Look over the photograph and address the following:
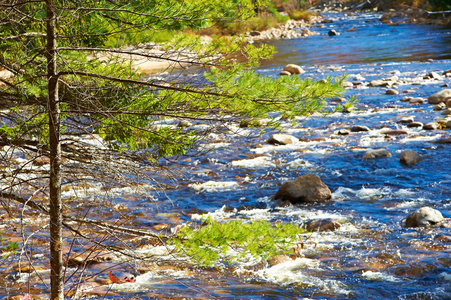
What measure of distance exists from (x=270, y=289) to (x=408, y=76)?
16632 mm

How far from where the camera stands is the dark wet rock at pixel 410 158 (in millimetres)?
10016

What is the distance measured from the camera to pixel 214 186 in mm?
9438

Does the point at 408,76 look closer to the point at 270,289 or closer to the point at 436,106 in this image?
the point at 436,106

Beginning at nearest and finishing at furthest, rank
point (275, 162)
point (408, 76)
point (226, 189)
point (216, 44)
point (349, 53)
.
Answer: point (216, 44) → point (226, 189) → point (275, 162) → point (408, 76) → point (349, 53)

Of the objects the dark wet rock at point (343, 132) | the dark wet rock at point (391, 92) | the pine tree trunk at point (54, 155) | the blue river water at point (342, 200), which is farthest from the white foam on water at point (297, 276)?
the dark wet rock at point (391, 92)

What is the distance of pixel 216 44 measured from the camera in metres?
4.01

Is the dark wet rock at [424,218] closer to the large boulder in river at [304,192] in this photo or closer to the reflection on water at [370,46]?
the large boulder in river at [304,192]

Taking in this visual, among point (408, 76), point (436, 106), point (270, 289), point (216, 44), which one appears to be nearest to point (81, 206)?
point (270, 289)

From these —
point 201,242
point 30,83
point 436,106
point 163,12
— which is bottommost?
point 436,106

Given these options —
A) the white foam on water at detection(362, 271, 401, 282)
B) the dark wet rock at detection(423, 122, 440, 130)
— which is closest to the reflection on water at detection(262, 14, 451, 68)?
the dark wet rock at detection(423, 122, 440, 130)

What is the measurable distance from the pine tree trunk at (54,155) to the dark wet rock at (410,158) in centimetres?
830

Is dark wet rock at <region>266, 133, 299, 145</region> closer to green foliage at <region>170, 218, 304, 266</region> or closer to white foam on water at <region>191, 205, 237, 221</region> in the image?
white foam on water at <region>191, 205, 237, 221</region>

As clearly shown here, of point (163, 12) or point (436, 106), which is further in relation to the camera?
point (436, 106)

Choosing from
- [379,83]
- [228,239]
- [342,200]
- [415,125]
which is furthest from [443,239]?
[379,83]
